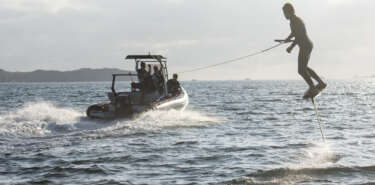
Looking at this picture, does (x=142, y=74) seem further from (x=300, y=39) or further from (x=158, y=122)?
(x=300, y=39)

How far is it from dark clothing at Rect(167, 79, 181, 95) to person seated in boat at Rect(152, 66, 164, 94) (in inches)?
78.0

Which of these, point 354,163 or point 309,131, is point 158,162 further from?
point 309,131

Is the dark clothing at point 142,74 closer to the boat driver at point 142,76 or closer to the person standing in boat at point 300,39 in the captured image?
the boat driver at point 142,76

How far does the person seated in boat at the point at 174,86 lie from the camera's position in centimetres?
2565

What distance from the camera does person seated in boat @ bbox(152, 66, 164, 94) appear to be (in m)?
22.9

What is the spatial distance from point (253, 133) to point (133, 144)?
5839 mm

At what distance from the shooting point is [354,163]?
12508mm

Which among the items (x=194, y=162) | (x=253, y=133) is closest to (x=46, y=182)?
(x=194, y=162)

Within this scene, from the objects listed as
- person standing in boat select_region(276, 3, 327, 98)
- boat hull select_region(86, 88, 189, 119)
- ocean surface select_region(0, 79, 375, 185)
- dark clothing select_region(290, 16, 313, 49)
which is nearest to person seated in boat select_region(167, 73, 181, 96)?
ocean surface select_region(0, 79, 375, 185)

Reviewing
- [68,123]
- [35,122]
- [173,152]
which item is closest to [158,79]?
[68,123]

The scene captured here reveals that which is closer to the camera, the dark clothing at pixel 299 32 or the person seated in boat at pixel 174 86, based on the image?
the dark clothing at pixel 299 32

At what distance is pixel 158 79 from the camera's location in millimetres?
23344

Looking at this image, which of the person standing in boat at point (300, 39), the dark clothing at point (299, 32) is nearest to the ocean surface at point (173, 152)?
the person standing in boat at point (300, 39)

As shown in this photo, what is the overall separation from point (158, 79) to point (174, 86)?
2584 millimetres
